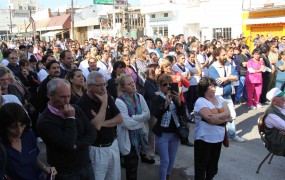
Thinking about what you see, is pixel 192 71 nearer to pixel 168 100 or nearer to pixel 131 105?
pixel 168 100

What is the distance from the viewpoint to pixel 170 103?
13.7ft

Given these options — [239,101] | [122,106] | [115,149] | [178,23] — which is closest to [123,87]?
[122,106]

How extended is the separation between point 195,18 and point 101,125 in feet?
77.8

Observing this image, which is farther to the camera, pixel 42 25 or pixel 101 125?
pixel 42 25

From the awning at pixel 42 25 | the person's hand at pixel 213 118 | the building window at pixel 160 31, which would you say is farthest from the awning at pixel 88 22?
the person's hand at pixel 213 118

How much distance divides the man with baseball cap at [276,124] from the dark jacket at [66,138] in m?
2.90

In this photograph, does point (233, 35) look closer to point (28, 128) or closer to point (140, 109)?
point (140, 109)

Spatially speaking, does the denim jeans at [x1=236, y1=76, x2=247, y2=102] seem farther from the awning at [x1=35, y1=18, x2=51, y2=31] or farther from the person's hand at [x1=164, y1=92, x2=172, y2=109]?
the awning at [x1=35, y1=18, x2=51, y2=31]

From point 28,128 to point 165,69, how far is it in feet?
11.2

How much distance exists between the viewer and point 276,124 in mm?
4422

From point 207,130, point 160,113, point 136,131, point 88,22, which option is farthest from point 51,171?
point 88,22

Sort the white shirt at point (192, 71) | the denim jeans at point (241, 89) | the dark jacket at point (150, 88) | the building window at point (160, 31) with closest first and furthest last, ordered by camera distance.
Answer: the dark jacket at point (150, 88) < the white shirt at point (192, 71) < the denim jeans at point (241, 89) < the building window at point (160, 31)

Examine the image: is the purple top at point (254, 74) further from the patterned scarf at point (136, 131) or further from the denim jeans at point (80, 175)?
the denim jeans at point (80, 175)

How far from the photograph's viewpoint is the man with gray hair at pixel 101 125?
3275 millimetres
